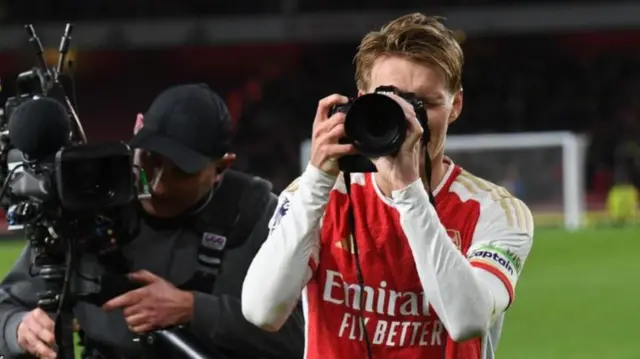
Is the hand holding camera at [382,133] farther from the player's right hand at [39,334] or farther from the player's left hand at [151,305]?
the player's right hand at [39,334]

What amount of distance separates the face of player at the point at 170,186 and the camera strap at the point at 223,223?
1.9 inches

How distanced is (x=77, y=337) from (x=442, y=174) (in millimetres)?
1291

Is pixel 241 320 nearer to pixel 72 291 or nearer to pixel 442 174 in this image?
pixel 72 291

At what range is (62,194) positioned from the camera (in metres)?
3.29

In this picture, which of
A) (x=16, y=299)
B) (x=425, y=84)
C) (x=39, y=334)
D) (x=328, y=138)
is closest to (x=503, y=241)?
(x=425, y=84)

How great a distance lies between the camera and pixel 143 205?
3727mm

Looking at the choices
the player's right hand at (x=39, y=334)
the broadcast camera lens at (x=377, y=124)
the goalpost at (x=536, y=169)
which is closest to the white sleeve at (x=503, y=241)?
the broadcast camera lens at (x=377, y=124)

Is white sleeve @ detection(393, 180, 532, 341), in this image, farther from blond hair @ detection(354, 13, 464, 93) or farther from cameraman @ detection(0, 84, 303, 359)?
cameraman @ detection(0, 84, 303, 359)

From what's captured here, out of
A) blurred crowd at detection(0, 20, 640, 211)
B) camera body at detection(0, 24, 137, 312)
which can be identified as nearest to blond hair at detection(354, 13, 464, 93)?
camera body at detection(0, 24, 137, 312)

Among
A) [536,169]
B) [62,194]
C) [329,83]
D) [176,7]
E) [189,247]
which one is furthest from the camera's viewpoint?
[329,83]

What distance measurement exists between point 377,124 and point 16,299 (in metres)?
1.51

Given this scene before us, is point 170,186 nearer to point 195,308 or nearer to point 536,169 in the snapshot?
point 195,308

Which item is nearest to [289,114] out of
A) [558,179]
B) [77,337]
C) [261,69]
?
[261,69]

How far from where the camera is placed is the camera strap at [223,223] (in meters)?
3.69
